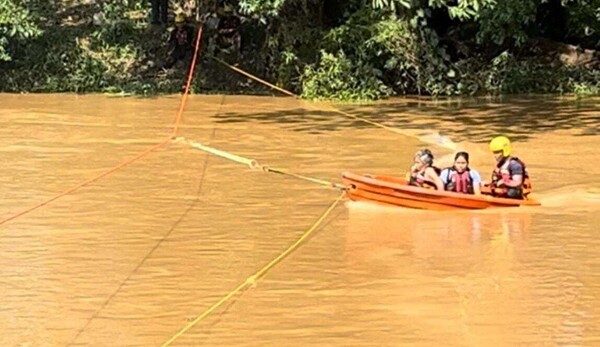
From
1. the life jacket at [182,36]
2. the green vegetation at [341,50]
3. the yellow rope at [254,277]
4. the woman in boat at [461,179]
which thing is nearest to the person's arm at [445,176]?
the woman in boat at [461,179]

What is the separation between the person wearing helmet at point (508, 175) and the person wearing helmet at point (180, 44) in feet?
48.0

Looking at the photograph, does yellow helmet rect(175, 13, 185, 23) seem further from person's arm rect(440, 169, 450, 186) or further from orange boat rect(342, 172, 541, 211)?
person's arm rect(440, 169, 450, 186)

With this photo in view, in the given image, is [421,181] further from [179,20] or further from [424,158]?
[179,20]

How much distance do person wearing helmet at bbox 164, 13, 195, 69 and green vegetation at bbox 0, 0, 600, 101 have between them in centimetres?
30

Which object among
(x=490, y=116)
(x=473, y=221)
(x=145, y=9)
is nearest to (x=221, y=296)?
(x=473, y=221)

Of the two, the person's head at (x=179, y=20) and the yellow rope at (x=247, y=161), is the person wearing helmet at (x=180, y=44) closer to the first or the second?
the person's head at (x=179, y=20)

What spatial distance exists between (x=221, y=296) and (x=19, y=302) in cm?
150

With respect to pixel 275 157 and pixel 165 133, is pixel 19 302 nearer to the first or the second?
pixel 275 157

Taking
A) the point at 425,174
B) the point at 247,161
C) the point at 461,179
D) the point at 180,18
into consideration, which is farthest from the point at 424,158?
the point at 180,18

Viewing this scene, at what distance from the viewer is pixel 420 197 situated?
11.5 meters

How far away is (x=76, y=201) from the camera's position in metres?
12.2

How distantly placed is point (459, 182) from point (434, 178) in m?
0.26

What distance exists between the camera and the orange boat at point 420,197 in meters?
11.5

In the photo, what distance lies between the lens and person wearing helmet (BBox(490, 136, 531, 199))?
38.5 feet
